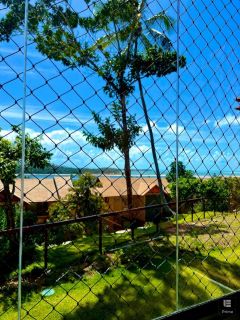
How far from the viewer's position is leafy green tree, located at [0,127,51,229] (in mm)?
1202

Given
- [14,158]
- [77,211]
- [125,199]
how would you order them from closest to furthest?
[14,158]
[125,199]
[77,211]

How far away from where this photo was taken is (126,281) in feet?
11.3

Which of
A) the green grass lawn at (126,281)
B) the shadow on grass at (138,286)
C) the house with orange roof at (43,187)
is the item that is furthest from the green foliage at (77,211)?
the shadow on grass at (138,286)

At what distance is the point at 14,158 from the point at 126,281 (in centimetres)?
169

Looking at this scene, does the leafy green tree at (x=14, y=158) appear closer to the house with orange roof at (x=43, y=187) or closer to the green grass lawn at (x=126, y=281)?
the house with orange roof at (x=43, y=187)

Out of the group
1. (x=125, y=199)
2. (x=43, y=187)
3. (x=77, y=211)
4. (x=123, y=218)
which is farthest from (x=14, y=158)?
(x=77, y=211)

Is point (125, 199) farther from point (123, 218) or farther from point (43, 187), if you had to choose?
point (43, 187)

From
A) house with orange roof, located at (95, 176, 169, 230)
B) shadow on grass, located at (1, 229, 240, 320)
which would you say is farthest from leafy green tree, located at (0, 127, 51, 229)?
shadow on grass, located at (1, 229, 240, 320)

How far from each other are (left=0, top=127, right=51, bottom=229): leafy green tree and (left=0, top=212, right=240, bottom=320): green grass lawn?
0.60 meters

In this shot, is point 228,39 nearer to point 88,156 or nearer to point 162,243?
point 88,156

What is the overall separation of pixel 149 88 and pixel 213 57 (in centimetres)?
35

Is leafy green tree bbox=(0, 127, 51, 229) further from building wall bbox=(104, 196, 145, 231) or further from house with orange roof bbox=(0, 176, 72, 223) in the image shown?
building wall bbox=(104, 196, 145, 231)

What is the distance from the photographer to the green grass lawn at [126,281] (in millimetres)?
2648

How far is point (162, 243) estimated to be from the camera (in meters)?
4.78
